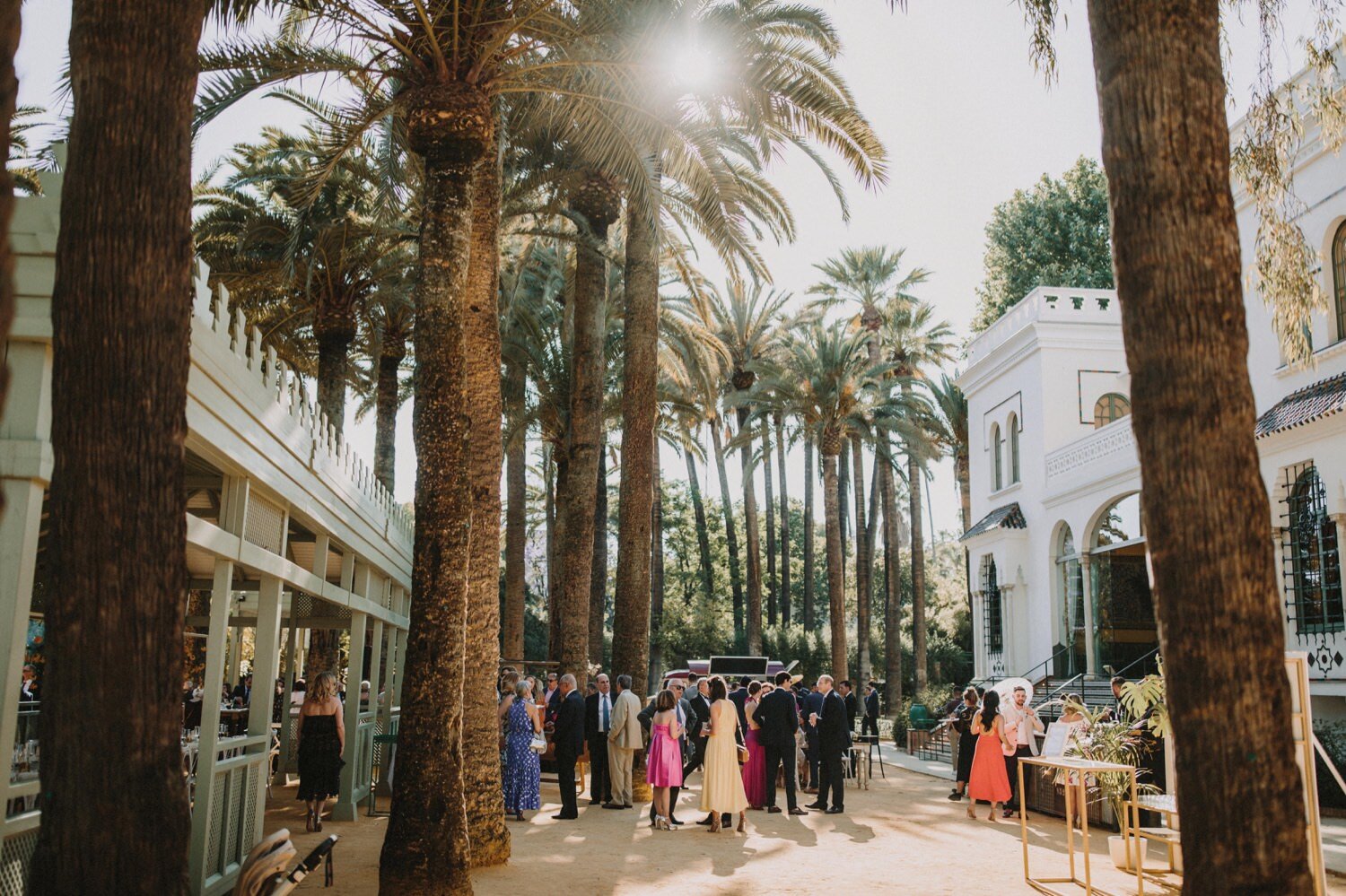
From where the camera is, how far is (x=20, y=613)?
612 cm

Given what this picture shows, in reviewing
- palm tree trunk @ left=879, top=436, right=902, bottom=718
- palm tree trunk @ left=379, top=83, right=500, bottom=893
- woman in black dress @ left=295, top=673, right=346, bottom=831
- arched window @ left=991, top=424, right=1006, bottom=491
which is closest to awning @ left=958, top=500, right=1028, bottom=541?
arched window @ left=991, top=424, right=1006, bottom=491

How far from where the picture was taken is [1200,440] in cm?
526

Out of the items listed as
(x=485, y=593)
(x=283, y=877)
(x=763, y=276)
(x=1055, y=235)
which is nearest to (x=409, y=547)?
(x=763, y=276)

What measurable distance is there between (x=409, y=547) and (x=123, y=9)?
1697 centimetres

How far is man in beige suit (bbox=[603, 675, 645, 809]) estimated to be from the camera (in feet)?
52.2

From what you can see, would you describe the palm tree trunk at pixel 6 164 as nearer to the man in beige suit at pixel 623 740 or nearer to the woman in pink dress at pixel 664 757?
the woman in pink dress at pixel 664 757

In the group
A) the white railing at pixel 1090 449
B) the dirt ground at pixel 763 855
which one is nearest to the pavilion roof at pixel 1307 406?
the white railing at pixel 1090 449

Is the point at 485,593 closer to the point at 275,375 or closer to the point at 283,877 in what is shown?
the point at 275,375

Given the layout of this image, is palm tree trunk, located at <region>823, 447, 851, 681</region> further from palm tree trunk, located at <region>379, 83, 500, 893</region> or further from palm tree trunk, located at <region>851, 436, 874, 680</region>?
palm tree trunk, located at <region>379, 83, 500, 893</region>

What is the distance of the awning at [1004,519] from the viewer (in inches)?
1232

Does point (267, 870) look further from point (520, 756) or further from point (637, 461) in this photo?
point (637, 461)

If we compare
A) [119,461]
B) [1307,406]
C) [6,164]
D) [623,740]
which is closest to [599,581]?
[623,740]

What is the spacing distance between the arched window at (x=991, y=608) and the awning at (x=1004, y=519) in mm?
957

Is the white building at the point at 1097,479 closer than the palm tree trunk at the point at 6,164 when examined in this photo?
No
